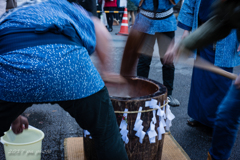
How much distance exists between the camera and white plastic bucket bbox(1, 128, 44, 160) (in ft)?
5.84

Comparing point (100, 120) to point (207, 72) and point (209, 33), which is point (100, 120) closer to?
point (209, 33)

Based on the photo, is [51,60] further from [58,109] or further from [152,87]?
[58,109]

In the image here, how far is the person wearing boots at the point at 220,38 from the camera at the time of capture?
1263mm

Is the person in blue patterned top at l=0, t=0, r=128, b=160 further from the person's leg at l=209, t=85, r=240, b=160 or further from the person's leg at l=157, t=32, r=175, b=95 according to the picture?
the person's leg at l=157, t=32, r=175, b=95

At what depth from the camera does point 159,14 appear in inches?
118

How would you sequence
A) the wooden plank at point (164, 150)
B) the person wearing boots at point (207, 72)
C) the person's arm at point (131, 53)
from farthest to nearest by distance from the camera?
1. the person wearing boots at point (207, 72)
2. the wooden plank at point (164, 150)
3. the person's arm at point (131, 53)

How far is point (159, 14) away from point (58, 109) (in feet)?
5.67

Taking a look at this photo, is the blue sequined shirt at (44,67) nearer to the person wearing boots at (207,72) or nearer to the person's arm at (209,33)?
the person's arm at (209,33)

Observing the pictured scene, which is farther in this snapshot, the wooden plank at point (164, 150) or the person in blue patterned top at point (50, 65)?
the wooden plank at point (164, 150)

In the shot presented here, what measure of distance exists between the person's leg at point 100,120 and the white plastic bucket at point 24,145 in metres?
0.74

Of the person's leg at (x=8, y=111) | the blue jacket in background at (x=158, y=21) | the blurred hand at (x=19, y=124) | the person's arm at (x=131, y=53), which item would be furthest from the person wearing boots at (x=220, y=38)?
the blue jacket in background at (x=158, y=21)

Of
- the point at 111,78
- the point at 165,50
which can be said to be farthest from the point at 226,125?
the point at 165,50

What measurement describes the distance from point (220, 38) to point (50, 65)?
0.91m

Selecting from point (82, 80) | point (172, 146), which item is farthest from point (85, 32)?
point (172, 146)
